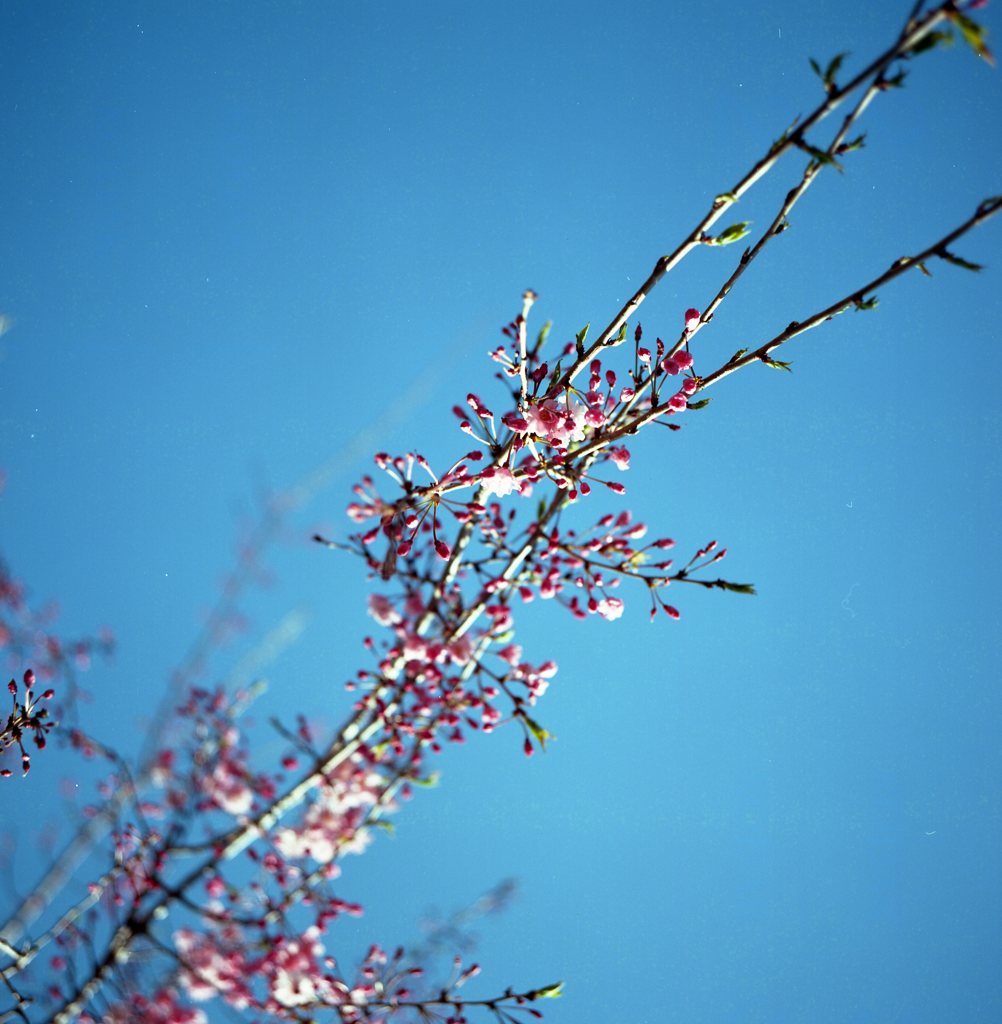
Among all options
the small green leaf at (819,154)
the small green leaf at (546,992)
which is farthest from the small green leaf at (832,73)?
the small green leaf at (546,992)

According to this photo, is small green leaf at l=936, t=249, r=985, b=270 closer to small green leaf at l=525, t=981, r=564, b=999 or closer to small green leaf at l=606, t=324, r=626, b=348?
small green leaf at l=606, t=324, r=626, b=348

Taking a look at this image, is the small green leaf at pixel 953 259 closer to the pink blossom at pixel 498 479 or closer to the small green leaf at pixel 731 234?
the small green leaf at pixel 731 234

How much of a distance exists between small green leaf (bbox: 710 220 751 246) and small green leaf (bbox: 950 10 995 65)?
0.77m

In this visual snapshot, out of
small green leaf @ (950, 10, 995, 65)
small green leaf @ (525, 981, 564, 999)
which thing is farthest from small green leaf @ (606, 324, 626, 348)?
small green leaf @ (525, 981, 564, 999)

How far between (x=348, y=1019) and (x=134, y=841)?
140 cm

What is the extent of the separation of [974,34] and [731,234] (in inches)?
33.1

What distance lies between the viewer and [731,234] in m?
2.22

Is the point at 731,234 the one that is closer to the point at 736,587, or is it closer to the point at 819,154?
the point at 819,154

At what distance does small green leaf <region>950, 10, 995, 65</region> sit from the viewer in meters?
1.42

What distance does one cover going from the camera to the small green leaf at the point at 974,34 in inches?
55.7

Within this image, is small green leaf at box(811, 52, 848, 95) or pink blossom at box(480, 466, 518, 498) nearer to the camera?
small green leaf at box(811, 52, 848, 95)

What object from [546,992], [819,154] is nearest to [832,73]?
[819,154]

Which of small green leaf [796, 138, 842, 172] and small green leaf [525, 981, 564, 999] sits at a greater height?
small green leaf [796, 138, 842, 172]

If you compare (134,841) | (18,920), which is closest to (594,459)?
(134,841)
